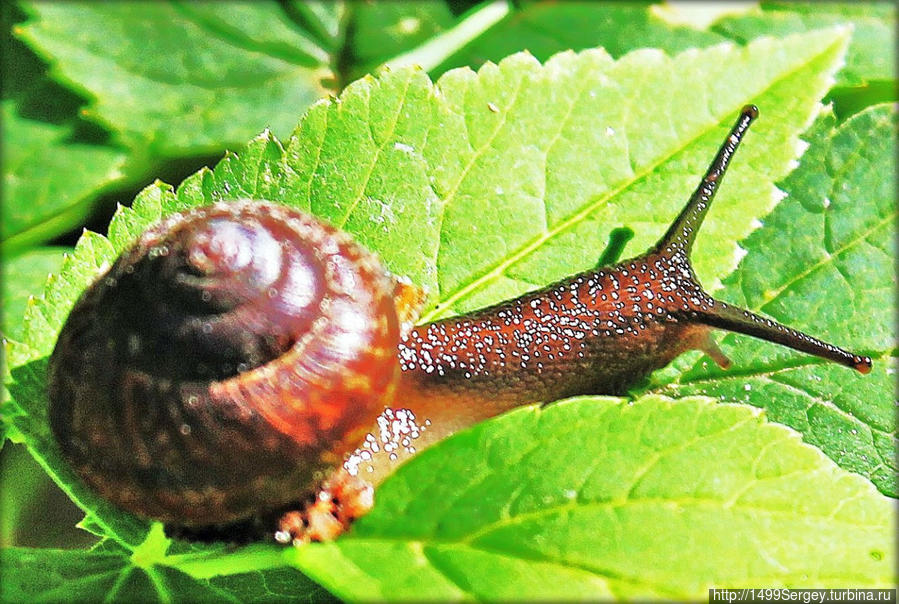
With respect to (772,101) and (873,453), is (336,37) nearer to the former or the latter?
(772,101)

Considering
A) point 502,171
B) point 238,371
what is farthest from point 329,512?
point 502,171

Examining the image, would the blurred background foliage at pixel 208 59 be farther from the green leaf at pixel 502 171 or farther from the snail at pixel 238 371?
the snail at pixel 238 371

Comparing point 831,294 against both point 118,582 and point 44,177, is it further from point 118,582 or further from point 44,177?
point 44,177

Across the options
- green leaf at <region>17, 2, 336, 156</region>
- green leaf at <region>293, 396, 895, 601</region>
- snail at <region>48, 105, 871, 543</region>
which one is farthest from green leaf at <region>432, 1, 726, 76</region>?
green leaf at <region>293, 396, 895, 601</region>

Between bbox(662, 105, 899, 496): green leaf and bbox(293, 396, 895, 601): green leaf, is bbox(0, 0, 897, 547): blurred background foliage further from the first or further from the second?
bbox(293, 396, 895, 601): green leaf

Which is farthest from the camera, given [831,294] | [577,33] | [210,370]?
[577,33]

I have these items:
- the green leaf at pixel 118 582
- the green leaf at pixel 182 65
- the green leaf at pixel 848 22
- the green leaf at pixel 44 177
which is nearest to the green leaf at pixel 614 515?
the green leaf at pixel 118 582
